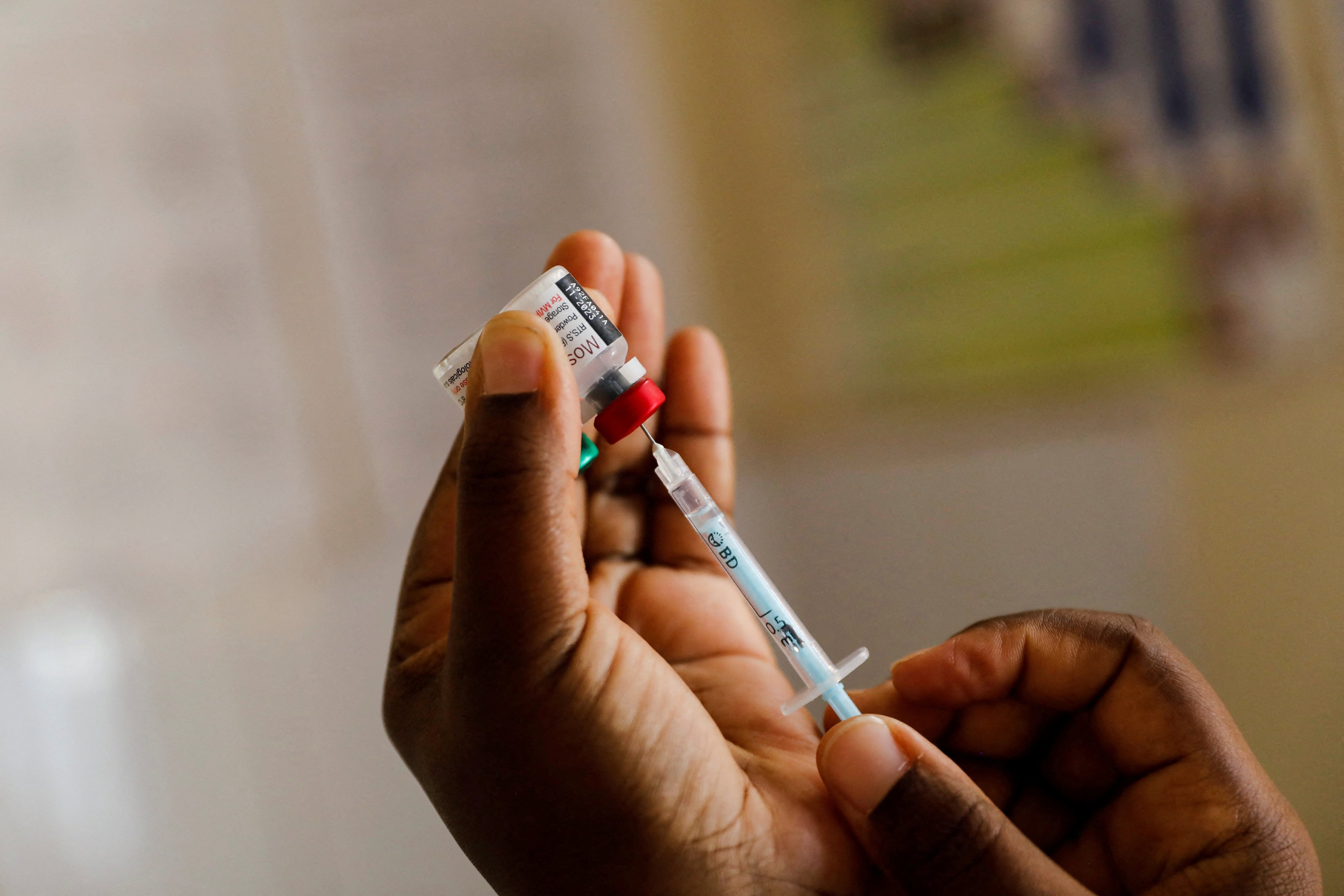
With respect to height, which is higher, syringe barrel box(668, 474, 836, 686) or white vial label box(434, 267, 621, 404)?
white vial label box(434, 267, 621, 404)

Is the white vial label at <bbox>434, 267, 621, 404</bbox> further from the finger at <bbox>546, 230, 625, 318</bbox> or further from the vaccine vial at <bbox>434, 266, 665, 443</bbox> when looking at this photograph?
the finger at <bbox>546, 230, 625, 318</bbox>

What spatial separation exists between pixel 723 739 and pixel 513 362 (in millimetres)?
372

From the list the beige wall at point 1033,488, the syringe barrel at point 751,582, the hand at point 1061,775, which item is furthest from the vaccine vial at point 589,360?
the beige wall at point 1033,488

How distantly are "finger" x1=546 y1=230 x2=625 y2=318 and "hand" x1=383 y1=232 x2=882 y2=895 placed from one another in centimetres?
27

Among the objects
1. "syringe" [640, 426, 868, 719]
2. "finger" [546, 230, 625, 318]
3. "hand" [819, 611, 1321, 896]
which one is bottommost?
"hand" [819, 611, 1321, 896]

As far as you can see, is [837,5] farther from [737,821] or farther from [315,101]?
[737,821]

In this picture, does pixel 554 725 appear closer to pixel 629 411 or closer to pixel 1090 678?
pixel 629 411

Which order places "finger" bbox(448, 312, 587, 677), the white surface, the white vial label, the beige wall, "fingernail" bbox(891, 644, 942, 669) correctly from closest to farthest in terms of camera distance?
"finger" bbox(448, 312, 587, 677)
the white vial label
"fingernail" bbox(891, 644, 942, 669)
the beige wall
the white surface

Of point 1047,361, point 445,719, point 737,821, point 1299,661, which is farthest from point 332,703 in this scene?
point 1299,661

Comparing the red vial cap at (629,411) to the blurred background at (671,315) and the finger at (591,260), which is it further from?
the blurred background at (671,315)

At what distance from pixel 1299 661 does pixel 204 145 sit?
1.98m

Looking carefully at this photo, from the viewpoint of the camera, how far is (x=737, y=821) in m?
0.73

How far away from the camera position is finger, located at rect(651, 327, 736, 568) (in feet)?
3.57

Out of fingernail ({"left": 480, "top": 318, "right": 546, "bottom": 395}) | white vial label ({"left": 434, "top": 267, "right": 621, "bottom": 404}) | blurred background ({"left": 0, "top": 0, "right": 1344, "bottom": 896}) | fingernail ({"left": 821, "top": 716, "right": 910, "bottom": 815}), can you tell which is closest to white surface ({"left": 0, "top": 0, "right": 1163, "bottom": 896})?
blurred background ({"left": 0, "top": 0, "right": 1344, "bottom": 896})
